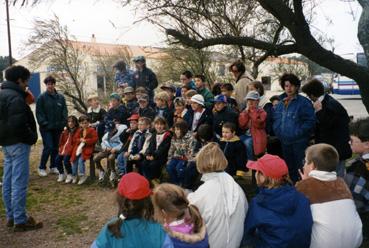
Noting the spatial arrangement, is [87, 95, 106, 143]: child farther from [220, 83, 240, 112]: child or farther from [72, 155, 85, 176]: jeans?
[220, 83, 240, 112]: child

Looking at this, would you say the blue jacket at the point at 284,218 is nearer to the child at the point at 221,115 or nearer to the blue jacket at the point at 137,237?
the blue jacket at the point at 137,237

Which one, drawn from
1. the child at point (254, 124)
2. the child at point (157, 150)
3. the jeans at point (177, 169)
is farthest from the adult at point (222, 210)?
the child at point (157, 150)

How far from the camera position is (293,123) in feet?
16.8

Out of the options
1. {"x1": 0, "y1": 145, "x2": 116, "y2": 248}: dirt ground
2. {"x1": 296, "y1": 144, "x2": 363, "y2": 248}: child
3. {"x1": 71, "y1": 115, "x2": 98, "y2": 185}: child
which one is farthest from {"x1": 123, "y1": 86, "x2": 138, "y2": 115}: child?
{"x1": 296, "y1": 144, "x2": 363, "y2": 248}: child

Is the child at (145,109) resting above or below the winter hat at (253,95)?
below

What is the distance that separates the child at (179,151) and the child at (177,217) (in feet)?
9.56

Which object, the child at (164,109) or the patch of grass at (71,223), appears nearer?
the patch of grass at (71,223)

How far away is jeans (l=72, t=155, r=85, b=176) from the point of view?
7189 mm

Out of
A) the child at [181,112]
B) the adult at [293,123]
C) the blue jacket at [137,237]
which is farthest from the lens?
the child at [181,112]

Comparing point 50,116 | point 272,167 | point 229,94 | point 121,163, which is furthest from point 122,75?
point 272,167

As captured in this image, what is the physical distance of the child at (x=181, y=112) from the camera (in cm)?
629

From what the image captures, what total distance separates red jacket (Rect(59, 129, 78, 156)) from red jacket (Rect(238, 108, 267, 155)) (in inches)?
124

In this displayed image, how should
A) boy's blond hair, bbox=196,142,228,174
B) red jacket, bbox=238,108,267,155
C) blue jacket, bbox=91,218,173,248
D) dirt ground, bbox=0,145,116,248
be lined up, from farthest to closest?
1. red jacket, bbox=238,108,267,155
2. dirt ground, bbox=0,145,116,248
3. boy's blond hair, bbox=196,142,228,174
4. blue jacket, bbox=91,218,173,248

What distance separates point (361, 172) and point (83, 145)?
4798 millimetres
